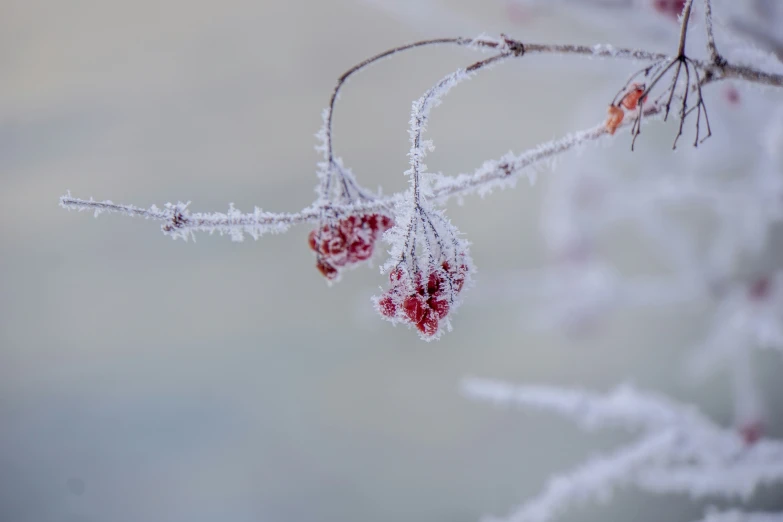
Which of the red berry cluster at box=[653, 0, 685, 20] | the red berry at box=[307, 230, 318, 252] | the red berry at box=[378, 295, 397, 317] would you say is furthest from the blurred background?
the red berry at box=[378, 295, 397, 317]

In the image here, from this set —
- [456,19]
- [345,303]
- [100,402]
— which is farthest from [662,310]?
[100,402]

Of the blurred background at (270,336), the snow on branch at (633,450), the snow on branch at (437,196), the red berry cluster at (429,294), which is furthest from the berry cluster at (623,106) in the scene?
the blurred background at (270,336)

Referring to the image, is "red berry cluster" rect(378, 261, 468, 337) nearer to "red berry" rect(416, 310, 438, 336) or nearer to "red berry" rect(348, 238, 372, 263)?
"red berry" rect(416, 310, 438, 336)

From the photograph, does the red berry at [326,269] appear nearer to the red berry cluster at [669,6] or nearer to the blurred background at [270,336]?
the red berry cluster at [669,6]

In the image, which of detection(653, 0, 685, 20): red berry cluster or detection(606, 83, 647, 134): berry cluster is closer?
detection(606, 83, 647, 134): berry cluster

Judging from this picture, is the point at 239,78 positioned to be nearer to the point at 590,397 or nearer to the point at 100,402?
the point at 100,402

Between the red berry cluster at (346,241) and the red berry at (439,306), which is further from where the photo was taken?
the red berry cluster at (346,241)
